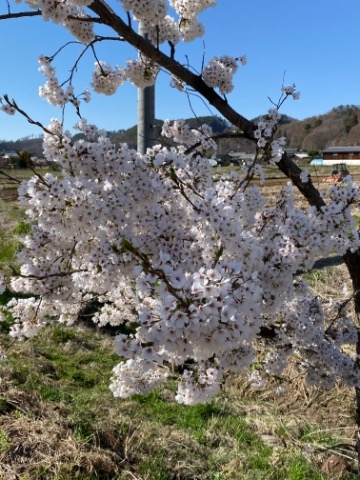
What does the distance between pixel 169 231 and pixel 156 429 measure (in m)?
3.30

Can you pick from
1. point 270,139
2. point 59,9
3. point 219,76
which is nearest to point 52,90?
point 59,9

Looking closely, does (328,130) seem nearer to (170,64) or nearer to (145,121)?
(145,121)

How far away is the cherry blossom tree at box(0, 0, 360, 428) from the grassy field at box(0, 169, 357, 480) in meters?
1.30

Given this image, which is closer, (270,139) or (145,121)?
(270,139)

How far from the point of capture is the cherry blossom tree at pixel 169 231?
2803 mm

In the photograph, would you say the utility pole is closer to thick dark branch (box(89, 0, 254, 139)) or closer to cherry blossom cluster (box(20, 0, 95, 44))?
thick dark branch (box(89, 0, 254, 139))

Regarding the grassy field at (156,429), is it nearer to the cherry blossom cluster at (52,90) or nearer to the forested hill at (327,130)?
the cherry blossom cluster at (52,90)

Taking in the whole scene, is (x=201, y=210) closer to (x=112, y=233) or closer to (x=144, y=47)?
(x=112, y=233)

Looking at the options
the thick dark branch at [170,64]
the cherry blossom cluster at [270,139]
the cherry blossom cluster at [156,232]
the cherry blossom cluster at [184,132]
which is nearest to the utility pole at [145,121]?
the cherry blossom cluster at [184,132]

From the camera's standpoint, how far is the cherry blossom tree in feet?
9.20

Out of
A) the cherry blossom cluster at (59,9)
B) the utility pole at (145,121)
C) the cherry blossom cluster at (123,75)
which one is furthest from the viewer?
the cherry blossom cluster at (123,75)

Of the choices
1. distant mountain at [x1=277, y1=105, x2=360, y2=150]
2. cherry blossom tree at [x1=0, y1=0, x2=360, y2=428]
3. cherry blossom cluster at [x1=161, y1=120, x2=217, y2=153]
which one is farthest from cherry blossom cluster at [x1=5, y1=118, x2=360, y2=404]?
distant mountain at [x1=277, y1=105, x2=360, y2=150]

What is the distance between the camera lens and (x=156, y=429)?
5609 millimetres

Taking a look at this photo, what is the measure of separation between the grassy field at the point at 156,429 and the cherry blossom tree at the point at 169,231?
4.28 ft
